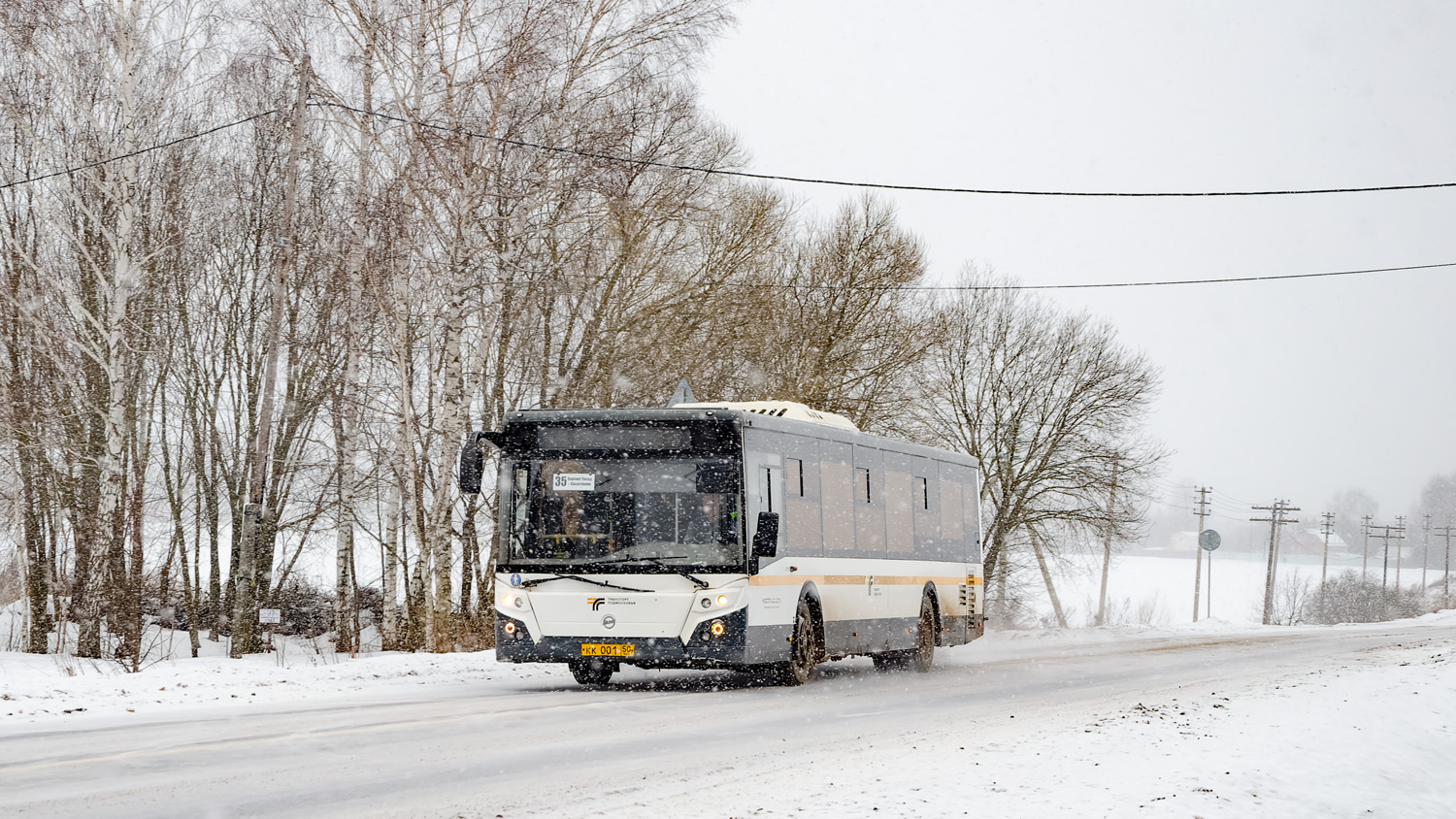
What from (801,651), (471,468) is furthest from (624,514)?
(801,651)

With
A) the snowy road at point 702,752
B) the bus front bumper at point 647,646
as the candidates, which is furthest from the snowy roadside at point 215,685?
the bus front bumper at point 647,646

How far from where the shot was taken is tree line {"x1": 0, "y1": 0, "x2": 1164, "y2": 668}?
75.9ft

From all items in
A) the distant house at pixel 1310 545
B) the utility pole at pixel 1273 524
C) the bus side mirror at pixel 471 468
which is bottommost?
the distant house at pixel 1310 545

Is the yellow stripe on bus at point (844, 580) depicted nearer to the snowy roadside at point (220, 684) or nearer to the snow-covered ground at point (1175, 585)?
the snowy roadside at point (220, 684)

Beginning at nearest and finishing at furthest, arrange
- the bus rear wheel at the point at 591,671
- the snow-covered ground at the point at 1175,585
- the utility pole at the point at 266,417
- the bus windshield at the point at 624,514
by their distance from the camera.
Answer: the bus windshield at the point at 624,514 → the bus rear wheel at the point at 591,671 → the utility pole at the point at 266,417 → the snow-covered ground at the point at 1175,585

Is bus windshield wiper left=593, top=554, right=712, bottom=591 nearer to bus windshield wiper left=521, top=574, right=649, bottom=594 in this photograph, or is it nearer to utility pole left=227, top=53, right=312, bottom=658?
bus windshield wiper left=521, top=574, right=649, bottom=594

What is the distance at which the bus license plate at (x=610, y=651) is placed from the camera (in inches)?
562

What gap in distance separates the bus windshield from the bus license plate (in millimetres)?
818

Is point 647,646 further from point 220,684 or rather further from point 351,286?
point 351,286

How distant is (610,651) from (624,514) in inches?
57.0

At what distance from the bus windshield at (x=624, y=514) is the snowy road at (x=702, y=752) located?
58.7 inches

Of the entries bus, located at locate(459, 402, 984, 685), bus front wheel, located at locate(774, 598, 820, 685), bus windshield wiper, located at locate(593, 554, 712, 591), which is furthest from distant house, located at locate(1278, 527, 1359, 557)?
bus windshield wiper, located at locate(593, 554, 712, 591)

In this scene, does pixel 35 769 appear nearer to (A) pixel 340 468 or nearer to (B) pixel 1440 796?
(B) pixel 1440 796

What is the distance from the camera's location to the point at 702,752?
9.65 meters
